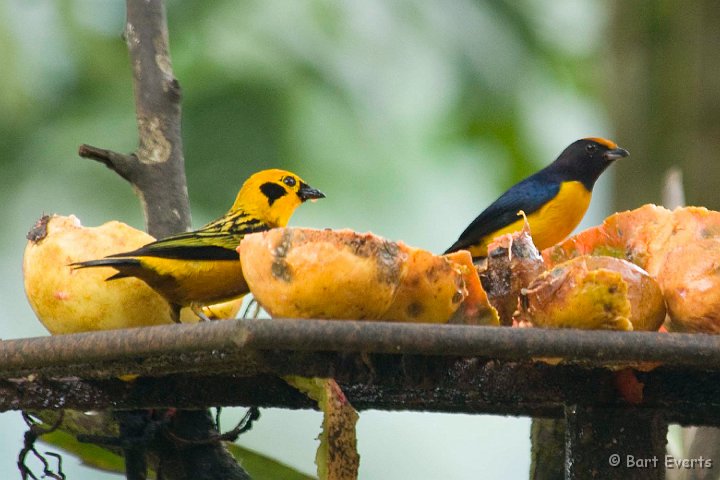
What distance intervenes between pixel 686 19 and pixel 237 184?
3888mm

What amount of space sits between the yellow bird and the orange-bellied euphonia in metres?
1.45

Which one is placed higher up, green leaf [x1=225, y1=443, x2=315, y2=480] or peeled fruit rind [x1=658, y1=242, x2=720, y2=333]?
peeled fruit rind [x1=658, y1=242, x2=720, y2=333]

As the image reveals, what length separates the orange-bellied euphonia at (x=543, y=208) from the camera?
15.0 ft

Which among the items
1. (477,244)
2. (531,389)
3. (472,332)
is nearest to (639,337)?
(472,332)

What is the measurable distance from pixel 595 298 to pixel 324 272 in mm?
403

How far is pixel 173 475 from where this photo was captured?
258 cm

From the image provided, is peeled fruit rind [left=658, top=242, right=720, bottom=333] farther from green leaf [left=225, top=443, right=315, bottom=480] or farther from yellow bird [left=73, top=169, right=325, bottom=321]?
green leaf [left=225, top=443, right=315, bottom=480]

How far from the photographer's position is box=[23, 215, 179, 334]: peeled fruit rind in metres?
2.14

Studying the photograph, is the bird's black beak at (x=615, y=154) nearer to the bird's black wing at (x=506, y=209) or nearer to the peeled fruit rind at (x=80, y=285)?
the bird's black wing at (x=506, y=209)

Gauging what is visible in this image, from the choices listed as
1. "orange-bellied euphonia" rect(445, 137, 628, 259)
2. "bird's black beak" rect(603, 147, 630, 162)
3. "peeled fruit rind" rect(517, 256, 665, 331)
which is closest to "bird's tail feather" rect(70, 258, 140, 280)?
"peeled fruit rind" rect(517, 256, 665, 331)

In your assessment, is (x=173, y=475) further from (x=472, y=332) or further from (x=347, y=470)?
(x=472, y=332)

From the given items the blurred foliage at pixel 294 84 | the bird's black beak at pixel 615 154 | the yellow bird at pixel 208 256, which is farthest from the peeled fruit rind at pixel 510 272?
the blurred foliage at pixel 294 84

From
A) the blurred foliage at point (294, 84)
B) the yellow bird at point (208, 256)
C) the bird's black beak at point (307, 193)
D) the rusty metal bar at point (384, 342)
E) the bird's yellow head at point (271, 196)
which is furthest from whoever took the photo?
the blurred foliage at point (294, 84)

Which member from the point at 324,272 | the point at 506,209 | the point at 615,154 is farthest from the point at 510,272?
the point at 615,154
